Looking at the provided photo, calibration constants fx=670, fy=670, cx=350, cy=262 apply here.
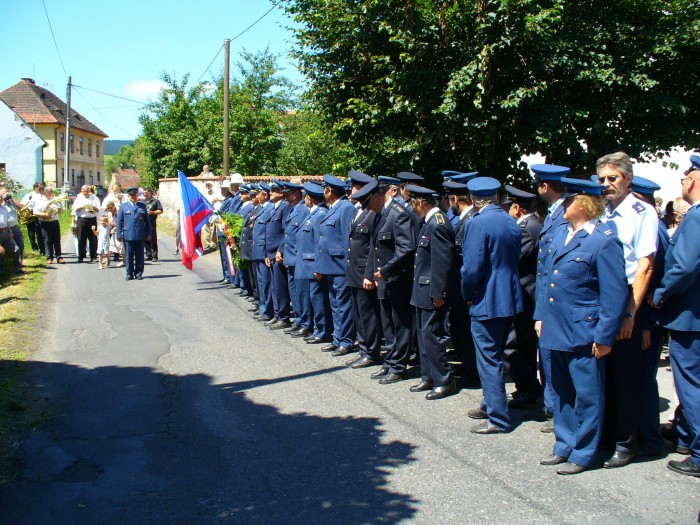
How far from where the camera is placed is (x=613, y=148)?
1248cm

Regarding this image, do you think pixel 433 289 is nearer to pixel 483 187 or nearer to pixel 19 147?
pixel 483 187

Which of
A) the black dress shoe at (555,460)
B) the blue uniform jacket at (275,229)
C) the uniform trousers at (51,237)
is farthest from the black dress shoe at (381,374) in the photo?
the uniform trousers at (51,237)

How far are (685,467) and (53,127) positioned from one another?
62614mm

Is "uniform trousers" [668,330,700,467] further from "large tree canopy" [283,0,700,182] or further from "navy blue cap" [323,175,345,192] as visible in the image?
"large tree canopy" [283,0,700,182]

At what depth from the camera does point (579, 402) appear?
15.2 ft

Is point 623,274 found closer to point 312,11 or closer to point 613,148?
point 613,148

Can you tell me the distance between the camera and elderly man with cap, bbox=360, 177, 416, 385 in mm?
6785

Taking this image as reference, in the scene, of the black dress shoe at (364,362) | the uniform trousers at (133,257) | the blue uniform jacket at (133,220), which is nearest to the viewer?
the black dress shoe at (364,362)

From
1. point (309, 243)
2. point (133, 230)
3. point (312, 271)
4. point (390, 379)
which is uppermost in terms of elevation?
point (133, 230)

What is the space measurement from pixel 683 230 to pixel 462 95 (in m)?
7.25

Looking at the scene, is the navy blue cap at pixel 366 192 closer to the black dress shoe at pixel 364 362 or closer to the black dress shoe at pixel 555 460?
the black dress shoe at pixel 364 362

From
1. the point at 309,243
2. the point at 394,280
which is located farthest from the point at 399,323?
the point at 309,243

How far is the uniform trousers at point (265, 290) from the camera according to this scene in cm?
1010

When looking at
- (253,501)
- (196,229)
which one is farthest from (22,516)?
(196,229)
